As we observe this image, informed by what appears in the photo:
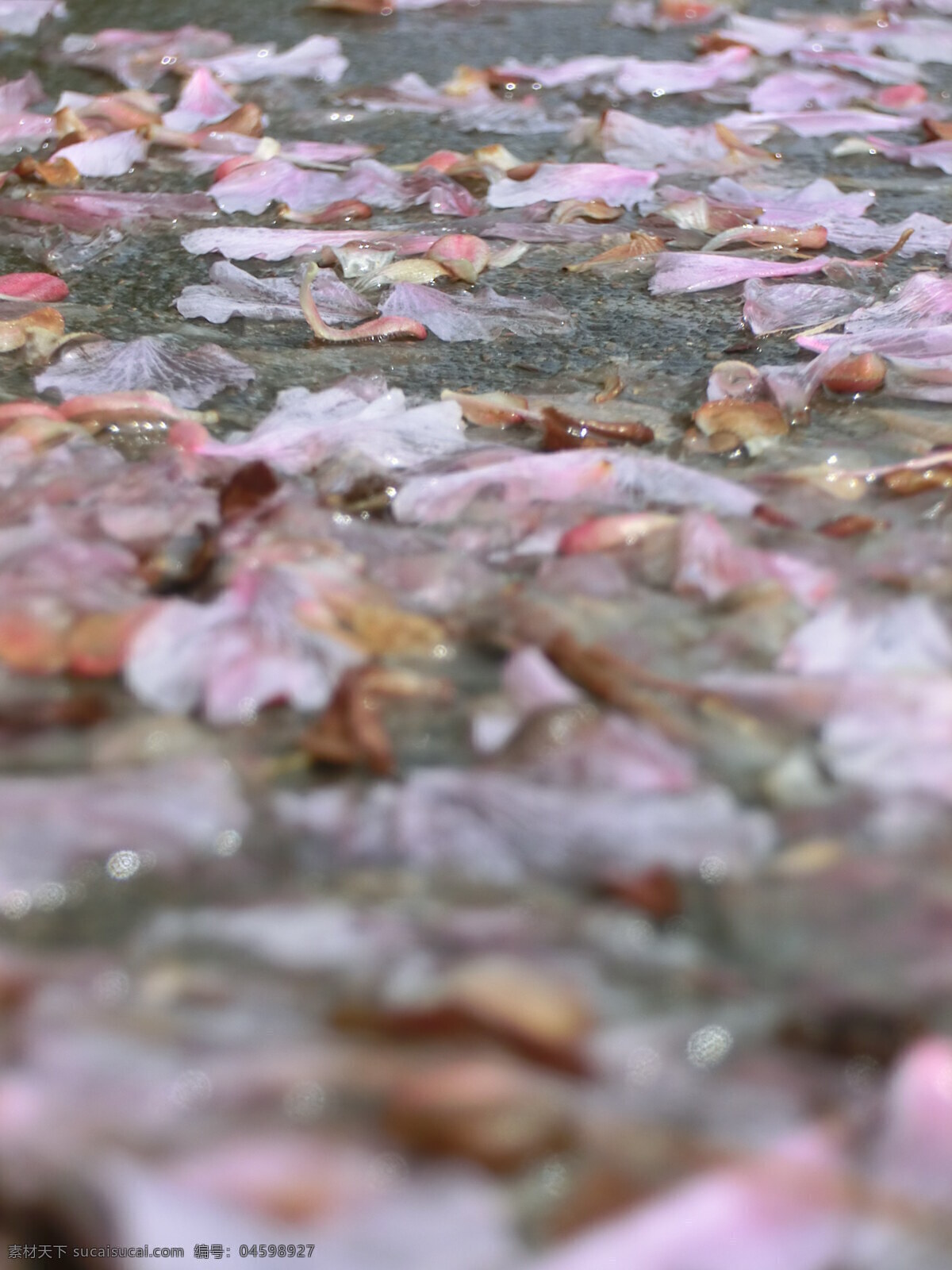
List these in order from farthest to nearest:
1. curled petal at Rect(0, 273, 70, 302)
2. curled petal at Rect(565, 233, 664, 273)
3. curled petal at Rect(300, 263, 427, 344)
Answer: curled petal at Rect(565, 233, 664, 273) < curled petal at Rect(0, 273, 70, 302) < curled petal at Rect(300, 263, 427, 344)

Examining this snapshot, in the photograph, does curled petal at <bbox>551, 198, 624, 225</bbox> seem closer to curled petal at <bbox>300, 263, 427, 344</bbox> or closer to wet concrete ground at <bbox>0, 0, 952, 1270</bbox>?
curled petal at <bbox>300, 263, 427, 344</bbox>

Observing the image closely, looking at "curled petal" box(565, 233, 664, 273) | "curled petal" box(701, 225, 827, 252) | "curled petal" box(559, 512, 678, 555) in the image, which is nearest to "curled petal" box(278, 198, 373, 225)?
"curled petal" box(565, 233, 664, 273)

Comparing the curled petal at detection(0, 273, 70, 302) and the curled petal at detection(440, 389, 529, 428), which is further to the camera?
the curled petal at detection(0, 273, 70, 302)

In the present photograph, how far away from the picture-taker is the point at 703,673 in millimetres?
964

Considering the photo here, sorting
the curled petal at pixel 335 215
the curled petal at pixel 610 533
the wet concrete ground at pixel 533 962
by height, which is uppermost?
the curled petal at pixel 335 215

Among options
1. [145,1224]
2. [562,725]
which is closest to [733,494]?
[562,725]

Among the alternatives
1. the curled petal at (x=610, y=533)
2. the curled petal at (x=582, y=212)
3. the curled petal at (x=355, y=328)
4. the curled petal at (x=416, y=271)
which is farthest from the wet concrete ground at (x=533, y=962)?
the curled petal at (x=582, y=212)

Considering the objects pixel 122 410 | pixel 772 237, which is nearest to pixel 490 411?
pixel 122 410

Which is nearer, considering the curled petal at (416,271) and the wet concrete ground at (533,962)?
the wet concrete ground at (533,962)

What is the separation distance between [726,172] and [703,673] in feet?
4.44

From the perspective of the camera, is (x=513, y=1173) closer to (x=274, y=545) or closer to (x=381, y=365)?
(x=274, y=545)

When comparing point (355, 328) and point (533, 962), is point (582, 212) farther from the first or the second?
point (533, 962)

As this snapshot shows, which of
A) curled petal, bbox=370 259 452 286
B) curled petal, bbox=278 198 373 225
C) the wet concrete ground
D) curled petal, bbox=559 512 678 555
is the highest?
curled petal, bbox=278 198 373 225

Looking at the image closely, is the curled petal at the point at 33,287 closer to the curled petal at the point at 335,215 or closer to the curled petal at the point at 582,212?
the curled petal at the point at 335,215
